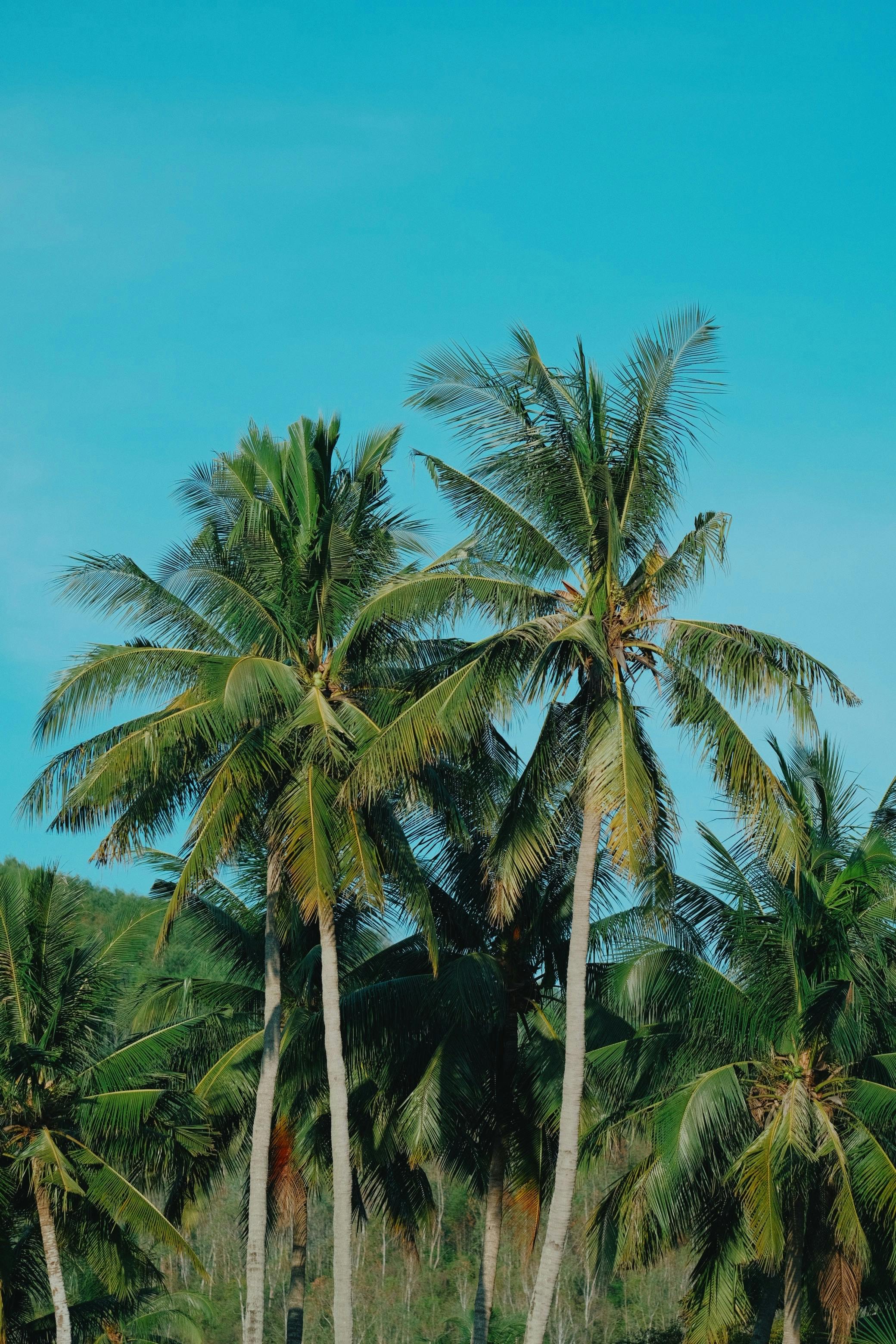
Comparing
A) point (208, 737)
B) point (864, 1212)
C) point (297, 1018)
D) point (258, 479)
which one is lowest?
point (864, 1212)

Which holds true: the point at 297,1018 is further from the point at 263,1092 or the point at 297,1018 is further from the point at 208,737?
the point at 208,737

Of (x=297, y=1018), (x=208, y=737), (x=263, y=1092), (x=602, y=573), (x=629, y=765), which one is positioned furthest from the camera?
(x=297, y=1018)

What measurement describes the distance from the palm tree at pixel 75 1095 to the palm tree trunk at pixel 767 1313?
7815mm

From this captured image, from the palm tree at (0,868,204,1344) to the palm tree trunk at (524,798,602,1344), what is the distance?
5900 millimetres

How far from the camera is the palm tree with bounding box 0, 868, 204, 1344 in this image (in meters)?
19.8

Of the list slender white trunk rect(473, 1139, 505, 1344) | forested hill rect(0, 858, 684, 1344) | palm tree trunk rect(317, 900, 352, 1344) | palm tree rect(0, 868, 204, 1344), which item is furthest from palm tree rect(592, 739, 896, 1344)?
forested hill rect(0, 858, 684, 1344)

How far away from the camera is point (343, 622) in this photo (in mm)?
19438

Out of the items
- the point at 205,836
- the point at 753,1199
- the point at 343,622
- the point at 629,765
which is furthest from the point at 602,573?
the point at 753,1199

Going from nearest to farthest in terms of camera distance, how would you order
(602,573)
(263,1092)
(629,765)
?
(629,765) < (602,573) < (263,1092)

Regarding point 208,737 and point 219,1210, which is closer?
point 208,737

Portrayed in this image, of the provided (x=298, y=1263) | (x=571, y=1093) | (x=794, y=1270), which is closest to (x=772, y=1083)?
(x=794, y=1270)

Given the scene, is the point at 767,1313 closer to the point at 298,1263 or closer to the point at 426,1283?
the point at 298,1263

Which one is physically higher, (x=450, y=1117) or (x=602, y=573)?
(x=602, y=573)

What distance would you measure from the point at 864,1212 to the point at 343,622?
9.60 m
